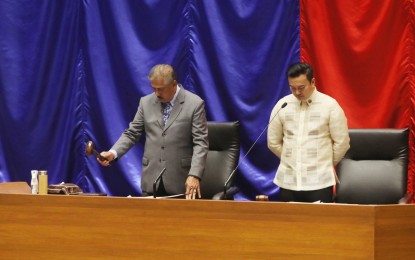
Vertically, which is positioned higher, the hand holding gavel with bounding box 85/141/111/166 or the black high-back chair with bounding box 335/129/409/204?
the hand holding gavel with bounding box 85/141/111/166

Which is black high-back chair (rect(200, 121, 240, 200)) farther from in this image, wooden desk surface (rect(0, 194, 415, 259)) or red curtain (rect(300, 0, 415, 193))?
wooden desk surface (rect(0, 194, 415, 259))

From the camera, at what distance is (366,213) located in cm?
327

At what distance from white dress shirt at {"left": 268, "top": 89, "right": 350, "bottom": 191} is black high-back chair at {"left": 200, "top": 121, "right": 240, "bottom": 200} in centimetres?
72

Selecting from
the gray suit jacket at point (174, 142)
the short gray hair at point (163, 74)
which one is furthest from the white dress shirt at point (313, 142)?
the short gray hair at point (163, 74)

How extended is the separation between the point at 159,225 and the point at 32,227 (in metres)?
0.63

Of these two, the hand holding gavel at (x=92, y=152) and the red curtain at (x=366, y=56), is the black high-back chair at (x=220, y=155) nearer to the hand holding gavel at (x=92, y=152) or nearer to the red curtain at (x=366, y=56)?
the red curtain at (x=366, y=56)

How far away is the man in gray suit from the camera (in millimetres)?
4742

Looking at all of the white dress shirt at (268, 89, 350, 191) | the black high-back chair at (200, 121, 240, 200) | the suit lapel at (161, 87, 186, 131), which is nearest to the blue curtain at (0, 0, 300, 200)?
the black high-back chair at (200, 121, 240, 200)

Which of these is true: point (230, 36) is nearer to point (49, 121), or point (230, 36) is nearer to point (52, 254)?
point (49, 121)

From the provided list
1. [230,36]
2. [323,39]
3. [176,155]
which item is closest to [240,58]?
[230,36]

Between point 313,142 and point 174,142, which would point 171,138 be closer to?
point 174,142

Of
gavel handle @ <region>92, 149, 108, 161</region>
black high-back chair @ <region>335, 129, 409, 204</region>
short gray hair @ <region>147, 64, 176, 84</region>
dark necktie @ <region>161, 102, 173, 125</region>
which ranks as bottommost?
black high-back chair @ <region>335, 129, 409, 204</region>

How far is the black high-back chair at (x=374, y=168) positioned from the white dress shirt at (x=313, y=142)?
1.77 ft

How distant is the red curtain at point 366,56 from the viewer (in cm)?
517
